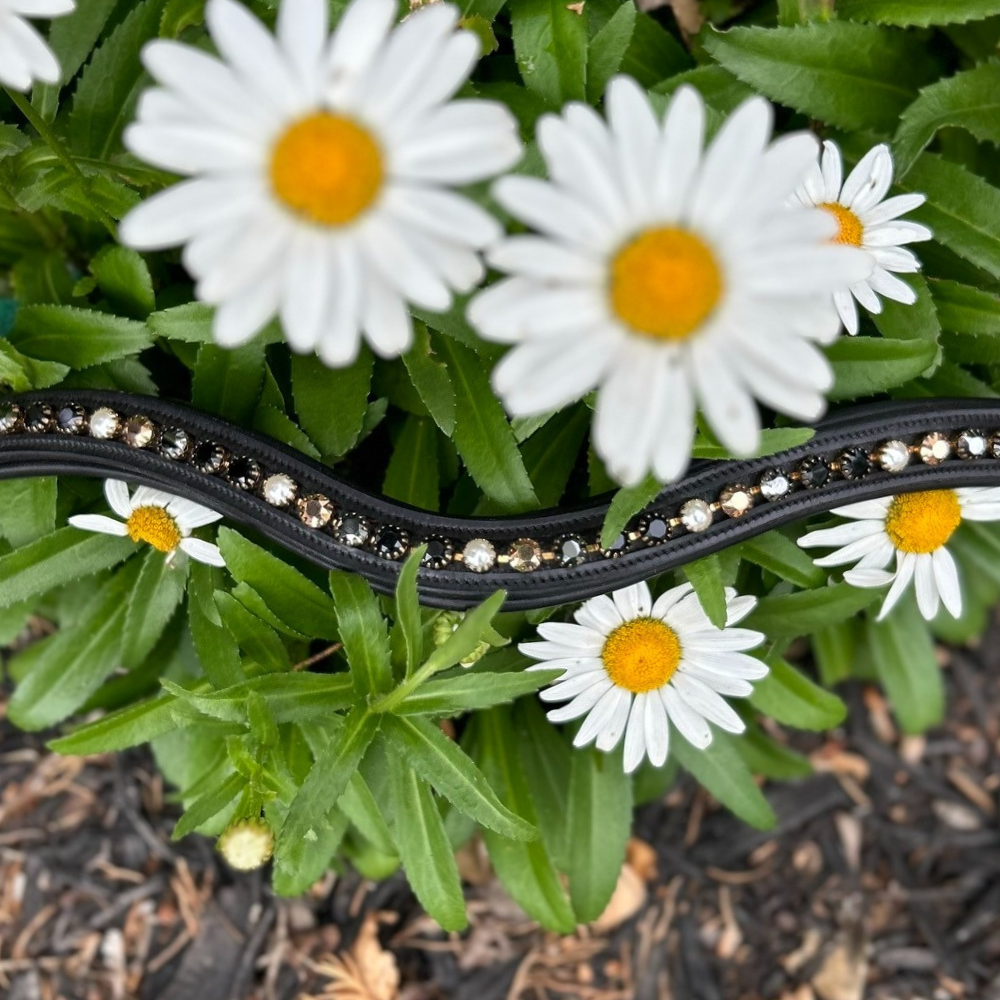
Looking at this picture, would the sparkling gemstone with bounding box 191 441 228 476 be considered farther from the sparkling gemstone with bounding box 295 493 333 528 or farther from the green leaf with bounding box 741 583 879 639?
the green leaf with bounding box 741 583 879 639

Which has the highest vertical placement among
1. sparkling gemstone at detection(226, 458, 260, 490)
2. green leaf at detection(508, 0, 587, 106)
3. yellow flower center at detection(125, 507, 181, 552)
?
green leaf at detection(508, 0, 587, 106)

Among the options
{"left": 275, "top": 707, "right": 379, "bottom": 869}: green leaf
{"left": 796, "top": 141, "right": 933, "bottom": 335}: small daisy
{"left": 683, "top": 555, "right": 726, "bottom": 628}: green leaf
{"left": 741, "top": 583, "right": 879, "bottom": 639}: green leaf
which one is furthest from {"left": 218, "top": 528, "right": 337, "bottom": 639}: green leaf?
{"left": 796, "top": 141, "right": 933, "bottom": 335}: small daisy

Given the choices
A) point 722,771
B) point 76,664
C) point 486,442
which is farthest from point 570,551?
point 76,664

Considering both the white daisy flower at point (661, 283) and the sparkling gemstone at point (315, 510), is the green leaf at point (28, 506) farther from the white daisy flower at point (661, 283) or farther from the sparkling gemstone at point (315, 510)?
the white daisy flower at point (661, 283)

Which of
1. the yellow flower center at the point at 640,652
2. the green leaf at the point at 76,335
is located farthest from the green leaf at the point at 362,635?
the green leaf at the point at 76,335

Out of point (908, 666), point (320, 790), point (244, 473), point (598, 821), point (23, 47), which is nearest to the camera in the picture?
point (23, 47)

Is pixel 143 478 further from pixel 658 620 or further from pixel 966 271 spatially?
pixel 966 271

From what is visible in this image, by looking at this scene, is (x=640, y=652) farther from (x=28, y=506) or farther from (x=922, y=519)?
(x=28, y=506)
